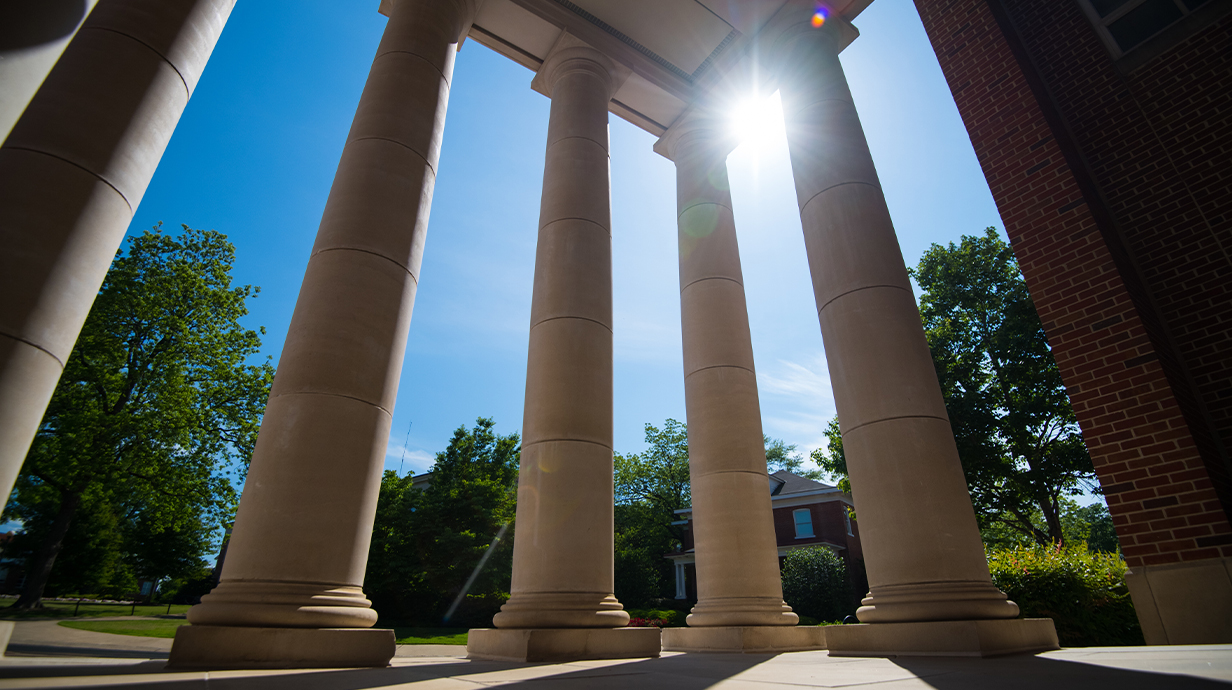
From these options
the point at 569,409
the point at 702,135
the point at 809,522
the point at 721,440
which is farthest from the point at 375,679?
the point at 809,522

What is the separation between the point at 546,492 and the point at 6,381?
54.4ft

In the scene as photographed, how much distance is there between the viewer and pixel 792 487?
427 feet

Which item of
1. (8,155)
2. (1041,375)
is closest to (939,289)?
(1041,375)

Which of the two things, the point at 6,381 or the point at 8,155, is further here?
the point at 8,155

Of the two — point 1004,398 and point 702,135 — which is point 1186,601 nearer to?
point 702,135

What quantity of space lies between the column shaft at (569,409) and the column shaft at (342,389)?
6694 millimetres

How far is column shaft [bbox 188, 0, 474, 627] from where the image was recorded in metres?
16.7

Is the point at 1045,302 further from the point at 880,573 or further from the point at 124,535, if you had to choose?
the point at 124,535

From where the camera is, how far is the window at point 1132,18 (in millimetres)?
30922

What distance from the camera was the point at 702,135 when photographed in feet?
147

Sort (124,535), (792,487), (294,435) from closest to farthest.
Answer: (294,435) < (124,535) < (792,487)

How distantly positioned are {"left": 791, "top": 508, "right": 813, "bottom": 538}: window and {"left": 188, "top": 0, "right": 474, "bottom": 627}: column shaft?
118210 millimetres

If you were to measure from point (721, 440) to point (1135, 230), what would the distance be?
23715mm

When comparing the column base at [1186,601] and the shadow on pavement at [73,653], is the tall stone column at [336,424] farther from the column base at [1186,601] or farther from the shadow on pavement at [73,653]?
the column base at [1186,601]
